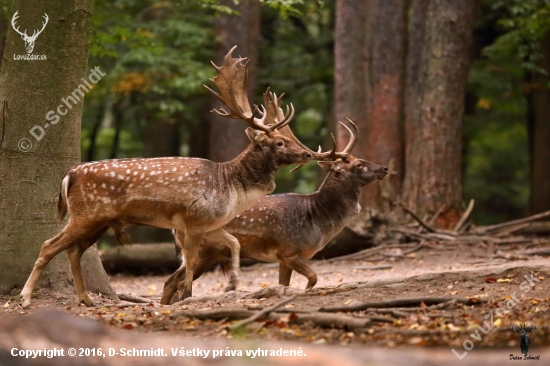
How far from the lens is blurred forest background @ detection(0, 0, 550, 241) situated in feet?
53.4

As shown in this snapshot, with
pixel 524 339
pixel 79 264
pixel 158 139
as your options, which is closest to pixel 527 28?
pixel 158 139

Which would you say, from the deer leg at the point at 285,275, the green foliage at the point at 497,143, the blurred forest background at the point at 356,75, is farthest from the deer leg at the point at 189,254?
the green foliage at the point at 497,143

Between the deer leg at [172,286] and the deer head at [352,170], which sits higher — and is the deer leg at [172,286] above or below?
below

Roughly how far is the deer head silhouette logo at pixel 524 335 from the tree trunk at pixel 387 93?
11.2m

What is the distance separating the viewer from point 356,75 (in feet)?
55.9

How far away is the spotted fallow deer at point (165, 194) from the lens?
26.9 ft

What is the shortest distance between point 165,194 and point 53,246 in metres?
1.30

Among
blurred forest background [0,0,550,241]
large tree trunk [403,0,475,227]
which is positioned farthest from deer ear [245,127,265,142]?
large tree trunk [403,0,475,227]

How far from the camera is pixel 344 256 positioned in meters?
14.1

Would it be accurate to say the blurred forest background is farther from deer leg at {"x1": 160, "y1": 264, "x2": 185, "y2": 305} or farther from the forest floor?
the forest floor

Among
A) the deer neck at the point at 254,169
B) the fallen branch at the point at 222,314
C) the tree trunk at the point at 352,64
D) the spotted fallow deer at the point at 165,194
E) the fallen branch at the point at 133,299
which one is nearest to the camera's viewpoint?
the fallen branch at the point at 222,314

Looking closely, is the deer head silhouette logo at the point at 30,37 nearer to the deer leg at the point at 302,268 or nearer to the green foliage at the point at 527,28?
the deer leg at the point at 302,268

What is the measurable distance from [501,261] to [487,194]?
43.6 ft

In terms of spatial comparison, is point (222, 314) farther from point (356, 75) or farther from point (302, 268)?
point (356, 75)
